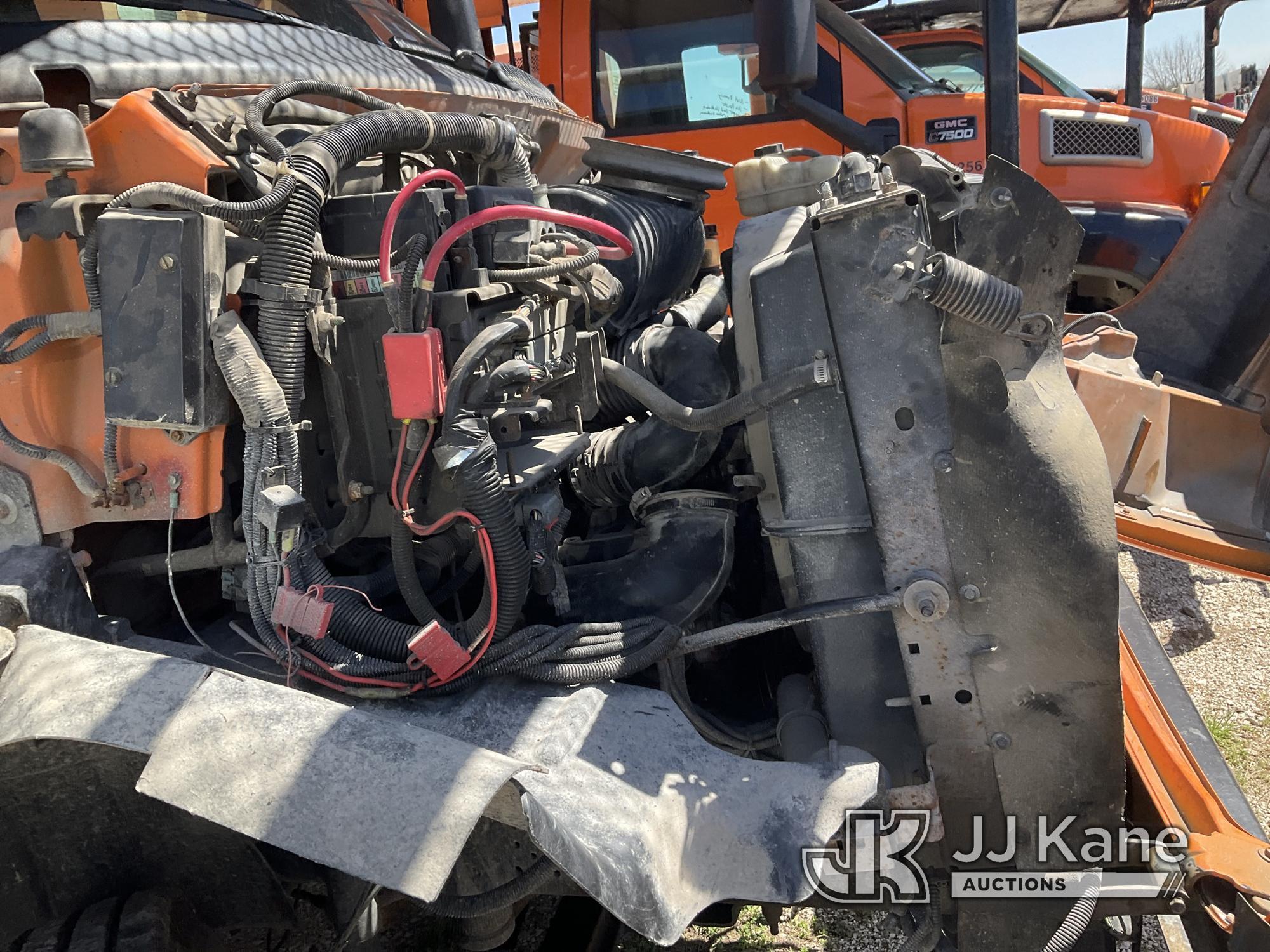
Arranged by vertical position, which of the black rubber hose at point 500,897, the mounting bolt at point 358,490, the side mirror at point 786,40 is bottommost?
the black rubber hose at point 500,897

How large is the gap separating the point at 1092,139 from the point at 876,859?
16.1ft

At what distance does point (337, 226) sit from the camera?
193 cm

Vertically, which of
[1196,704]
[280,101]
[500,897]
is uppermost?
[280,101]

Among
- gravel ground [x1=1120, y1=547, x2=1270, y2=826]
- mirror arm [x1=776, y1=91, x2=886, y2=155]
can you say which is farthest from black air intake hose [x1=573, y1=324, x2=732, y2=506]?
mirror arm [x1=776, y1=91, x2=886, y2=155]

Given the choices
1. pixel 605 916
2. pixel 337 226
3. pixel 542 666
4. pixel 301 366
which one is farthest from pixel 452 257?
pixel 605 916

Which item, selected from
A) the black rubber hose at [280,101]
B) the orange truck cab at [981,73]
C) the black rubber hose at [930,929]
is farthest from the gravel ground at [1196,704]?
the orange truck cab at [981,73]

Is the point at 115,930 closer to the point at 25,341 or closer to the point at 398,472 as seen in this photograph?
the point at 398,472

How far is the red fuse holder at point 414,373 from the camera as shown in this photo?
171cm

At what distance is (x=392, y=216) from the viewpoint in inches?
69.6

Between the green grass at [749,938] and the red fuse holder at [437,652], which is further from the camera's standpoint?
the green grass at [749,938]

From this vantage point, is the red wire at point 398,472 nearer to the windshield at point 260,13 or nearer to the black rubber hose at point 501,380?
the black rubber hose at point 501,380

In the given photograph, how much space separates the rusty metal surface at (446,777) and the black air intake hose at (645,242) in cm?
135

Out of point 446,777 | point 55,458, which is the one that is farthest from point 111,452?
point 446,777

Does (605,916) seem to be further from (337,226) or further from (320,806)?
(337,226)
